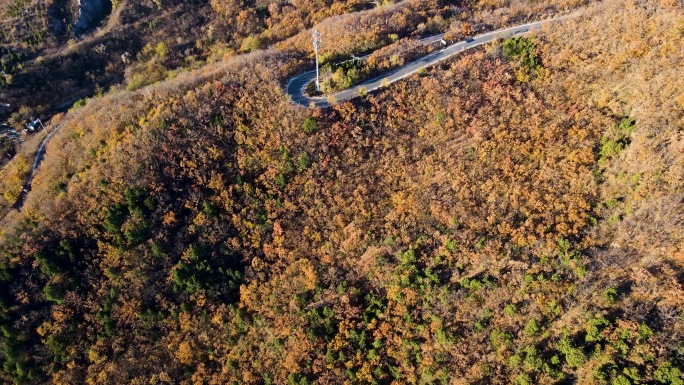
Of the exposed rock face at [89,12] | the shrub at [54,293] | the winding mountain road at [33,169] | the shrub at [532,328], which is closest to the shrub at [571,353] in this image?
the shrub at [532,328]

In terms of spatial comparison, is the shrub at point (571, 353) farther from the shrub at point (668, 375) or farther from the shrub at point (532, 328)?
the shrub at point (668, 375)

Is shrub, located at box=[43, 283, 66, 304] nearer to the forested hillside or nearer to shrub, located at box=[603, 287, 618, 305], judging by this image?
the forested hillside

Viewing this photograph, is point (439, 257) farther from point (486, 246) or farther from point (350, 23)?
point (350, 23)

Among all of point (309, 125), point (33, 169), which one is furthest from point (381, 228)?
point (33, 169)

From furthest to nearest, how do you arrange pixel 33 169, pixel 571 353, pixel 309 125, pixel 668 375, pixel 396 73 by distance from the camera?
pixel 33 169
pixel 396 73
pixel 309 125
pixel 571 353
pixel 668 375

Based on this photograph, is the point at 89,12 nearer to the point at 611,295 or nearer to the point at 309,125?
the point at 309,125

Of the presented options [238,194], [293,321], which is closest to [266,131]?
[238,194]
